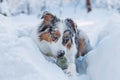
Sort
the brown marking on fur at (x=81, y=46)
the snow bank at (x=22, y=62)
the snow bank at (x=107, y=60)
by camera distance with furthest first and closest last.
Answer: the brown marking on fur at (x=81, y=46) → the snow bank at (x=107, y=60) → the snow bank at (x=22, y=62)

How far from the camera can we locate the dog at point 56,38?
225 centimetres

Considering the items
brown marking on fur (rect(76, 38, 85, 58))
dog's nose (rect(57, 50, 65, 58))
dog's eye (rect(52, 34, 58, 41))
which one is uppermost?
brown marking on fur (rect(76, 38, 85, 58))

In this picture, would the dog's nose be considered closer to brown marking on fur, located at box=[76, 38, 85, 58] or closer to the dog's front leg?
the dog's front leg

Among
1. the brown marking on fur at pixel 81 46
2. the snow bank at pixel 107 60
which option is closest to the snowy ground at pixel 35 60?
the snow bank at pixel 107 60

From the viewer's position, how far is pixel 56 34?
2.27 metres

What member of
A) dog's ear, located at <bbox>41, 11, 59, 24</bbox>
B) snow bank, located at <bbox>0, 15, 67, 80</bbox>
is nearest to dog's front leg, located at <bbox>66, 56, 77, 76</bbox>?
snow bank, located at <bbox>0, 15, 67, 80</bbox>

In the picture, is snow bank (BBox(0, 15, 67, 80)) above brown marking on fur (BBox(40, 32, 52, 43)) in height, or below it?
below

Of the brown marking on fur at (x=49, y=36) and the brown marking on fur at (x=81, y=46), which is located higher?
the brown marking on fur at (x=81, y=46)

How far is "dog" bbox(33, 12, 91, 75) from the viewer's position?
7.39 feet

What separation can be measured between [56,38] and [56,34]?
0.03m

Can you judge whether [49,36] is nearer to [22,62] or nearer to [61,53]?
[61,53]

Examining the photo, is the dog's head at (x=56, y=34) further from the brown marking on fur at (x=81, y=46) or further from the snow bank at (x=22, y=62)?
the brown marking on fur at (x=81, y=46)

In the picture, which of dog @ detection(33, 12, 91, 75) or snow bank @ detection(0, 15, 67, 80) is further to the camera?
dog @ detection(33, 12, 91, 75)

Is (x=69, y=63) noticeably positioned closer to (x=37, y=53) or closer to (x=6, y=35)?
(x=37, y=53)
